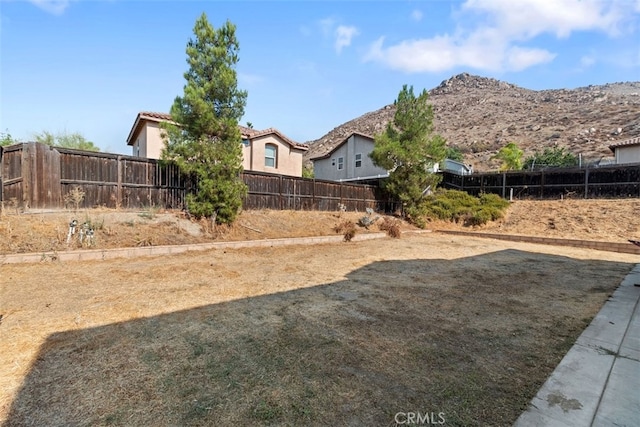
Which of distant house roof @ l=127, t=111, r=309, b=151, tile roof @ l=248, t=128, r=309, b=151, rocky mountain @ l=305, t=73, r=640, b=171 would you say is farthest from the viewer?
rocky mountain @ l=305, t=73, r=640, b=171

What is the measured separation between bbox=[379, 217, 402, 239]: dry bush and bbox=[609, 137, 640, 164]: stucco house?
17.8 metres

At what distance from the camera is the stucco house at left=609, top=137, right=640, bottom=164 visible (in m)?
18.9

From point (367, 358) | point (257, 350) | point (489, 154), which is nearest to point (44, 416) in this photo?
point (257, 350)

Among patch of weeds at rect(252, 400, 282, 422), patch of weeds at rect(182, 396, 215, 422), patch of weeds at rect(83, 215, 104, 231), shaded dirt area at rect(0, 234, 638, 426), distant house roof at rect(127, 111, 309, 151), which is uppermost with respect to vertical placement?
distant house roof at rect(127, 111, 309, 151)

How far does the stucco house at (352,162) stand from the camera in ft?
73.3

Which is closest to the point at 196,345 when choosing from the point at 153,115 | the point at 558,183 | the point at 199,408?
the point at 199,408

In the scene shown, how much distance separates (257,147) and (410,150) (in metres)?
8.88

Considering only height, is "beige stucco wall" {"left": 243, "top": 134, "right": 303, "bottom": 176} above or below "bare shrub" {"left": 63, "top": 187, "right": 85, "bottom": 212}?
above

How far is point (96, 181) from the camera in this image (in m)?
8.89

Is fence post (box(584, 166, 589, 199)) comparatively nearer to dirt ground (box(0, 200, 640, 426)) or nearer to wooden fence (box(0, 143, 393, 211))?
dirt ground (box(0, 200, 640, 426))

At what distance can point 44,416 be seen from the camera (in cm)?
181

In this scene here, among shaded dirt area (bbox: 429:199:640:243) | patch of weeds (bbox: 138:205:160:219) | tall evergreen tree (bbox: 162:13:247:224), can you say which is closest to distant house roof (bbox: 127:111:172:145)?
tall evergreen tree (bbox: 162:13:247:224)

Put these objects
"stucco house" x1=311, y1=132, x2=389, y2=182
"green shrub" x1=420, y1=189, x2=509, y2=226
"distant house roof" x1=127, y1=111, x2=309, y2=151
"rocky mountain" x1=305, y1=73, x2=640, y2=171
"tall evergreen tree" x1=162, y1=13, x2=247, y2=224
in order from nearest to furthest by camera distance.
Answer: "tall evergreen tree" x1=162, y1=13, x2=247, y2=224, "distant house roof" x1=127, y1=111, x2=309, y2=151, "green shrub" x1=420, y1=189, x2=509, y2=226, "stucco house" x1=311, y1=132, x2=389, y2=182, "rocky mountain" x1=305, y1=73, x2=640, y2=171

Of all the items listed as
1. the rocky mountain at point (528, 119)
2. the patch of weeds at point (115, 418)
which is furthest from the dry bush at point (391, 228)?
the rocky mountain at point (528, 119)
